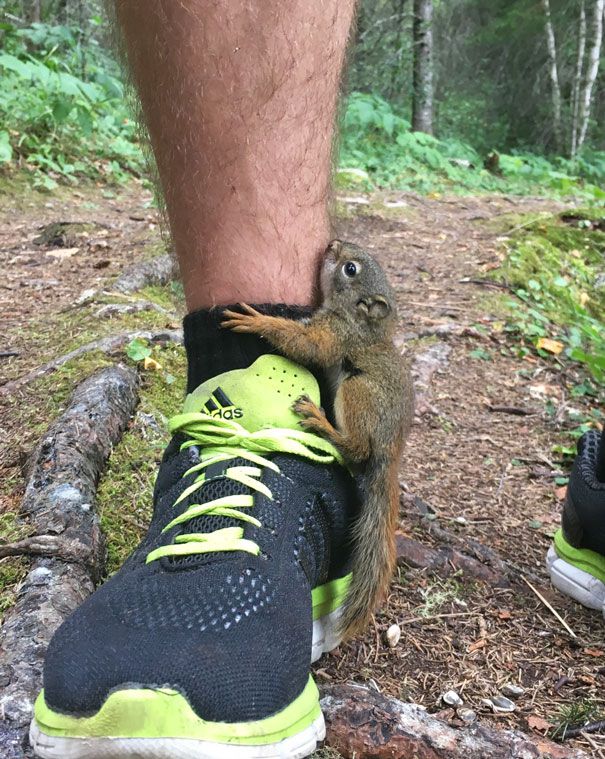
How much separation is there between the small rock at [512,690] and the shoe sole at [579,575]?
0.40 metres

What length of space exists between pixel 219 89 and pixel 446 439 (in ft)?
5.21

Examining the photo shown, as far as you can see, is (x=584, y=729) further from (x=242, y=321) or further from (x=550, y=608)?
(x=242, y=321)

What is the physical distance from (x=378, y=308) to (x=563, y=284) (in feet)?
9.00

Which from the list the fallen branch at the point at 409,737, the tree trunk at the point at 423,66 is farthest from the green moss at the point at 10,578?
the tree trunk at the point at 423,66

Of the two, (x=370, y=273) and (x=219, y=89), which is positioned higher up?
(x=219, y=89)

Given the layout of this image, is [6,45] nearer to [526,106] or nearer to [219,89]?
[219,89]

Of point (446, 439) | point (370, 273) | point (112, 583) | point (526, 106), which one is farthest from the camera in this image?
point (526, 106)

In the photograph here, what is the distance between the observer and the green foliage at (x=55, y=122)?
5621 millimetres

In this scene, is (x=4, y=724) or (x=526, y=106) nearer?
(x=4, y=724)

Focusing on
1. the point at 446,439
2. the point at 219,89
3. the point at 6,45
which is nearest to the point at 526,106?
the point at 6,45

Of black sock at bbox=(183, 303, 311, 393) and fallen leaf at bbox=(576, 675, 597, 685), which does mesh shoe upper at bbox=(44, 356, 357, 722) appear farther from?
fallen leaf at bbox=(576, 675, 597, 685)

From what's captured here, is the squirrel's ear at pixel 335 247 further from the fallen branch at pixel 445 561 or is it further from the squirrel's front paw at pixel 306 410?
the fallen branch at pixel 445 561

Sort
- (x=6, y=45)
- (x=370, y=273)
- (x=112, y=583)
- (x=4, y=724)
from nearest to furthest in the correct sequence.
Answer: (x=4, y=724) < (x=112, y=583) < (x=370, y=273) < (x=6, y=45)

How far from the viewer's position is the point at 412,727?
1121mm
